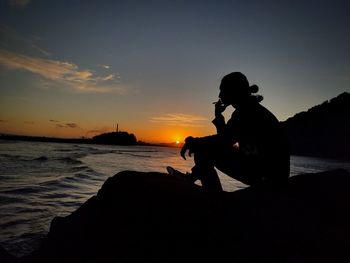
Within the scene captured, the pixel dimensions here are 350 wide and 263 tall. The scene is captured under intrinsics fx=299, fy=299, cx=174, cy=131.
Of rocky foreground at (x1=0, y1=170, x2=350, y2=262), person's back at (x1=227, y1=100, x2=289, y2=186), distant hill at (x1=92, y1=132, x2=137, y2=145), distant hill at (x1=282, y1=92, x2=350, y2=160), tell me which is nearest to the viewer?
rocky foreground at (x1=0, y1=170, x2=350, y2=262)

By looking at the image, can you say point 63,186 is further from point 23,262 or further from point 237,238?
point 237,238

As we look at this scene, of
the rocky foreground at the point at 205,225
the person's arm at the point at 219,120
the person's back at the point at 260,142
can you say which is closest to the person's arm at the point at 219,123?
the person's arm at the point at 219,120

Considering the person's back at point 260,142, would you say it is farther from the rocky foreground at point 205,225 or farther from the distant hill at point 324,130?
the distant hill at point 324,130

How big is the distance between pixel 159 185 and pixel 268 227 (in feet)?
5.78

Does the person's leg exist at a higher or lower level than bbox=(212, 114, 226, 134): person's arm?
lower

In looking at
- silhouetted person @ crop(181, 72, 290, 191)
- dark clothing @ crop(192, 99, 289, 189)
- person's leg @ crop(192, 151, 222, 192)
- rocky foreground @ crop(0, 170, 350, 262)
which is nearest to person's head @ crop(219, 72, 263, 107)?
silhouetted person @ crop(181, 72, 290, 191)

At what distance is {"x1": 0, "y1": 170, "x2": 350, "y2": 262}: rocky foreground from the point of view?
3258 millimetres

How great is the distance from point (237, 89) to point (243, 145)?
847 mm

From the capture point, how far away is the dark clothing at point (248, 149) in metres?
4.21

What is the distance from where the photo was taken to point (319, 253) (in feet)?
10.1

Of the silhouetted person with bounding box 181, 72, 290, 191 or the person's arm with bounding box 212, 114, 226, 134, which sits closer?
the silhouetted person with bounding box 181, 72, 290, 191

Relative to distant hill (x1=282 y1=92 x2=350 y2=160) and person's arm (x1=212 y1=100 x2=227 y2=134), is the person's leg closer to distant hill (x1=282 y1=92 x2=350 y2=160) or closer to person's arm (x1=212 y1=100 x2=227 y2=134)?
person's arm (x1=212 y1=100 x2=227 y2=134)

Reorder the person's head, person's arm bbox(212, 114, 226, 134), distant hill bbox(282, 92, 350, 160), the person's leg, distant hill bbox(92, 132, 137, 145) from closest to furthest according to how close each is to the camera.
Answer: the person's head
the person's leg
person's arm bbox(212, 114, 226, 134)
distant hill bbox(282, 92, 350, 160)
distant hill bbox(92, 132, 137, 145)

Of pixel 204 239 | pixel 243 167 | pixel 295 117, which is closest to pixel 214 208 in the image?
pixel 204 239
